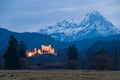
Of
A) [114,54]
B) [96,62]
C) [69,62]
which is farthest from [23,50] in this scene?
[114,54]

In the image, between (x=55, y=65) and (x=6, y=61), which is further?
(x=55, y=65)

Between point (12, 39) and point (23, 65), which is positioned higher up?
point (12, 39)

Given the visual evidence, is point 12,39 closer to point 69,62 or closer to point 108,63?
point 69,62

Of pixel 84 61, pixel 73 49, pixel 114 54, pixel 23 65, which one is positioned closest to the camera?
pixel 23 65

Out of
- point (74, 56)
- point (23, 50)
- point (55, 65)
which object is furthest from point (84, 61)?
point (23, 50)

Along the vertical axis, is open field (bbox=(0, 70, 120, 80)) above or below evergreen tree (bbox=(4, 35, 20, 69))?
below

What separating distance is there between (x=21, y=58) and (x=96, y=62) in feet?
79.8

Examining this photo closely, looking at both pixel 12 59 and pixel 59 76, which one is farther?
pixel 12 59

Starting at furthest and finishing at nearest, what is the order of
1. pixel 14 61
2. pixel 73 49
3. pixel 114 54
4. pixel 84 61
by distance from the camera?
pixel 84 61 < pixel 114 54 < pixel 73 49 < pixel 14 61

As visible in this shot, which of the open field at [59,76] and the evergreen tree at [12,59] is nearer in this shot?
the open field at [59,76]

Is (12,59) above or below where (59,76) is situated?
above

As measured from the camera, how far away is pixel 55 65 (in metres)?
173

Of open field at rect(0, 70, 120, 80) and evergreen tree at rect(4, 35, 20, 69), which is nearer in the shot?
open field at rect(0, 70, 120, 80)

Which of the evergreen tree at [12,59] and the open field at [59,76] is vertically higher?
the evergreen tree at [12,59]
